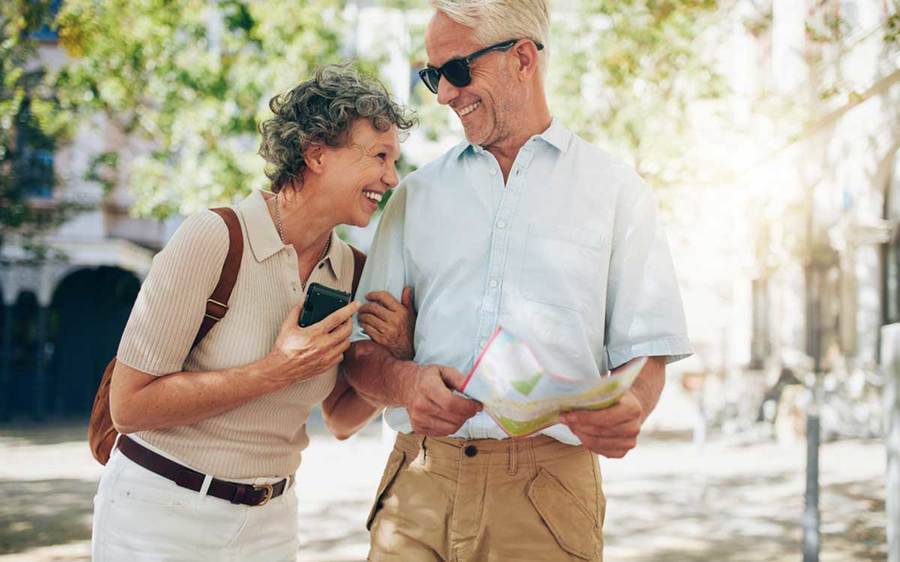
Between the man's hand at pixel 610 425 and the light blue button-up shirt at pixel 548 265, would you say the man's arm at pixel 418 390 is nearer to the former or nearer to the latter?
the light blue button-up shirt at pixel 548 265

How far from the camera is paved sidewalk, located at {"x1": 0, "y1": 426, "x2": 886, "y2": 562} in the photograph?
791 cm

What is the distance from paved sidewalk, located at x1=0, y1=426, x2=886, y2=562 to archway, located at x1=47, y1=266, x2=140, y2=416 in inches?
316

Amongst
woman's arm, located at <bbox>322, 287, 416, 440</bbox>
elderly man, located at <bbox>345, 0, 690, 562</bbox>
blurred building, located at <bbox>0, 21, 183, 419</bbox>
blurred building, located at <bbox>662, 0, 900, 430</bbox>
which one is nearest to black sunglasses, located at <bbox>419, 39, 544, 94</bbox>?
elderly man, located at <bbox>345, 0, 690, 562</bbox>

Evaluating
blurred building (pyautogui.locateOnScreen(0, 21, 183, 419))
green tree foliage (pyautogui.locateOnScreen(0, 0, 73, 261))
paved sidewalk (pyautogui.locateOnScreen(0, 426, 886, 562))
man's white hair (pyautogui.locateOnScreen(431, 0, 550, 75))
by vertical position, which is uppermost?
green tree foliage (pyautogui.locateOnScreen(0, 0, 73, 261))

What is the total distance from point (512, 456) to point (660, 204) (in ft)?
37.3

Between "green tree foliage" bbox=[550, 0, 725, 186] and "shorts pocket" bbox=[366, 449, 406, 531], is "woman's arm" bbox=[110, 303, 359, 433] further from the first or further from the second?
"green tree foliage" bbox=[550, 0, 725, 186]

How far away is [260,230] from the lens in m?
2.75

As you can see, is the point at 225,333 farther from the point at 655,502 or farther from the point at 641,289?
the point at 655,502

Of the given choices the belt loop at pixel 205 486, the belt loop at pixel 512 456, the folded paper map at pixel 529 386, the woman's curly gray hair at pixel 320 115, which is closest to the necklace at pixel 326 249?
the woman's curly gray hair at pixel 320 115

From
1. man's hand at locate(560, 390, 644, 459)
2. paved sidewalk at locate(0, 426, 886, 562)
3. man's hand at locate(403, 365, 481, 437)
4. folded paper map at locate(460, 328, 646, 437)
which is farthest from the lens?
paved sidewalk at locate(0, 426, 886, 562)

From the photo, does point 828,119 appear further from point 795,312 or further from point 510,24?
point 795,312

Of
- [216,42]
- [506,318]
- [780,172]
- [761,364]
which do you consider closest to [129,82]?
[216,42]

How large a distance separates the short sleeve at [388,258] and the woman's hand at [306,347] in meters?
0.15

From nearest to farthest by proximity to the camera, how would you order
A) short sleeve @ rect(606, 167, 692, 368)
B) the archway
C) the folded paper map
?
the folded paper map
short sleeve @ rect(606, 167, 692, 368)
the archway
